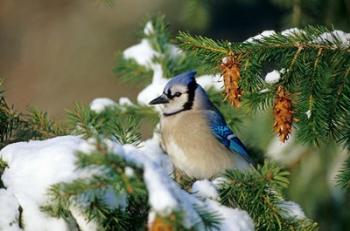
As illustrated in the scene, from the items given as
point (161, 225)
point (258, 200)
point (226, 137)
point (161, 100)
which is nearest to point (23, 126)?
point (161, 100)

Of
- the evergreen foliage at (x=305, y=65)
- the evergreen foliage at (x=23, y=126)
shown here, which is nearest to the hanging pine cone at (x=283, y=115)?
the evergreen foliage at (x=305, y=65)

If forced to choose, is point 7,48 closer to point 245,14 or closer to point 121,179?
point 245,14

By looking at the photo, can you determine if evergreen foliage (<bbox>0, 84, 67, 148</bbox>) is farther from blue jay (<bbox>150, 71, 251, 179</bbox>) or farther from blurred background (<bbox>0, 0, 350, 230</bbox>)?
blurred background (<bbox>0, 0, 350, 230</bbox>)

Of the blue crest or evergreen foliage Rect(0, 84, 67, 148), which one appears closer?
evergreen foliage Rect(0, 84, 67, 148)

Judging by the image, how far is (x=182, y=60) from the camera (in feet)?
11.2

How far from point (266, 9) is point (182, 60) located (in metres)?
3.66

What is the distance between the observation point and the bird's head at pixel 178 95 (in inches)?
123

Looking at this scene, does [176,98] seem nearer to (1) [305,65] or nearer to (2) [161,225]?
(1) [305,65]

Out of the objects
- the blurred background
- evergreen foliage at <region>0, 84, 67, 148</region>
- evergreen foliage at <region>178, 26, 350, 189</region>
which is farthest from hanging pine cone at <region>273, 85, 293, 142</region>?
the blurred background

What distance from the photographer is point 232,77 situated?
228 centimetres

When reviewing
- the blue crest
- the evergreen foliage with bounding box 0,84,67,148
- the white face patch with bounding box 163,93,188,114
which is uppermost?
the blue crest

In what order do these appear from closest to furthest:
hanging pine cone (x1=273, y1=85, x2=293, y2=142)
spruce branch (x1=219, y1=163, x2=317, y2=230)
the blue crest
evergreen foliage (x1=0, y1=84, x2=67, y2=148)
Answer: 1. spruce branch (x1=219, y1=163, x2=317, y2=230)
2. hanging pine cone (x1=273, y1=85, x2=293, y2=142)
3. evergreen foliage (x1=0, y1=84, x2=67, y2=148)
4. the blue crest

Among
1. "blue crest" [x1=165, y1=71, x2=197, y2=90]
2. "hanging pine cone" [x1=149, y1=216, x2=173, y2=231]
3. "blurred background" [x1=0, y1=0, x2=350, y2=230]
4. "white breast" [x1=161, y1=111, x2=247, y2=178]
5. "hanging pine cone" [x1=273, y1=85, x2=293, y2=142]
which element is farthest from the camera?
"blurred background" [x1=0, y1=0, x2=350, y2=230]

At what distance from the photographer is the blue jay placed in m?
2.96
